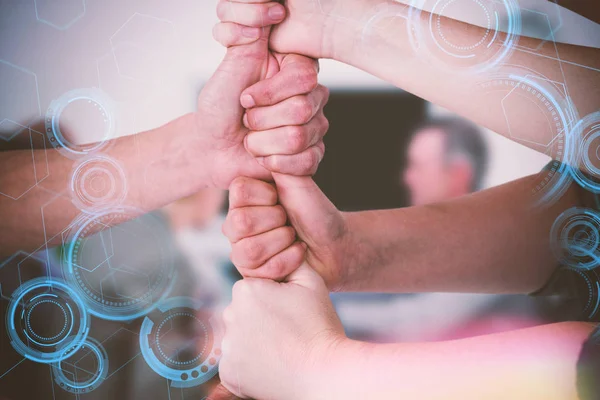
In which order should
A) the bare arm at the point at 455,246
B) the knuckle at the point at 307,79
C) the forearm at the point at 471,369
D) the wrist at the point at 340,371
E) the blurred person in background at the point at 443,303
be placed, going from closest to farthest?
the forearm at the point at 471,369
the wrist at the point at 340,371
the knuckle at the point at 307,79
the bare arm at the point at 455,246
the blurred person in background at the point at 443,303

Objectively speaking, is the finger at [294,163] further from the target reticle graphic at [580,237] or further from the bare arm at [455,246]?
the target reticle graphic at [580,237]

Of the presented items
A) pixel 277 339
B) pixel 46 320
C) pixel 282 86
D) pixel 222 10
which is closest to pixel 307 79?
pixel 282 86

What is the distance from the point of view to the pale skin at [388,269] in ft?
1.44

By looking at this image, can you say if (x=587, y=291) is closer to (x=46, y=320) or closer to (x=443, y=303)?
(x=443, y=303)

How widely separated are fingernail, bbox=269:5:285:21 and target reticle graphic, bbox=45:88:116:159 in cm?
25

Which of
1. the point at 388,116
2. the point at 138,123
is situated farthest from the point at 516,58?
the point at 138,123

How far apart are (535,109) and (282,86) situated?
1.10 ft

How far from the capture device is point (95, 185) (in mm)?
686

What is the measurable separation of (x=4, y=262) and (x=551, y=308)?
0.87 meters

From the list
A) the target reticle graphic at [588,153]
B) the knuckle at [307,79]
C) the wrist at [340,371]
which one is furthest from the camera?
the knuckle at [307,79]

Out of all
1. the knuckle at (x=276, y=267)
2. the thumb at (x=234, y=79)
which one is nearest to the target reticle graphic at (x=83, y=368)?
the knuckle at (x=276, y=267)

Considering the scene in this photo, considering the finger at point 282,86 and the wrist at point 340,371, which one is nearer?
the wrist at point 340,371

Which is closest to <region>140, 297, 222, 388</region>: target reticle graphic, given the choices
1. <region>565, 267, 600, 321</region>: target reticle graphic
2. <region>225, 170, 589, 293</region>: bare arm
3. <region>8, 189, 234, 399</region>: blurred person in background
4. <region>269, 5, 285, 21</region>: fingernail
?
<region>8, 189, 234, 399</region>: blurred person in background

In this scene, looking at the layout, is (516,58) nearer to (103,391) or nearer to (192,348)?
(192,348)
